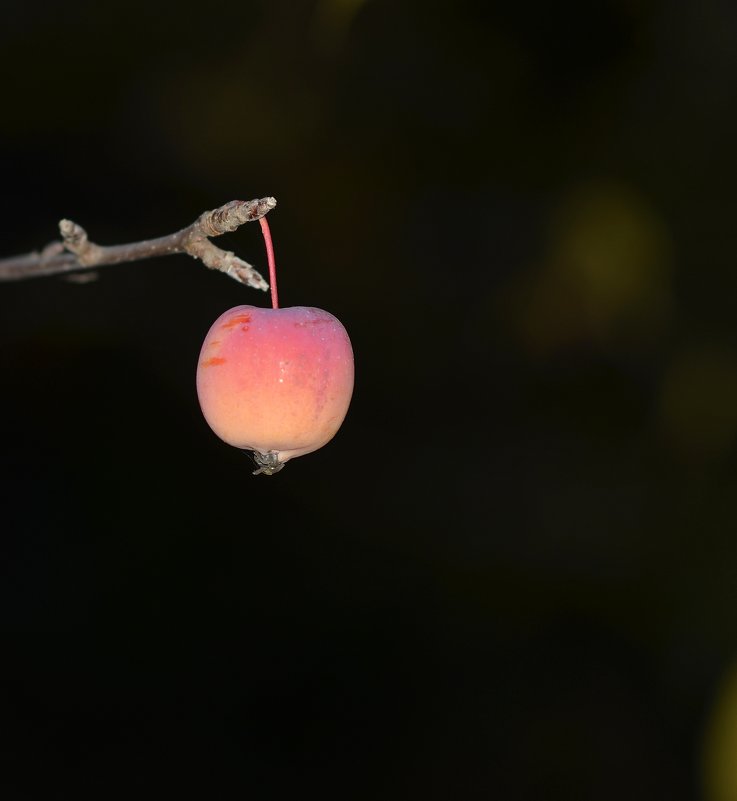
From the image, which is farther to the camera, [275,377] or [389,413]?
[389,413]

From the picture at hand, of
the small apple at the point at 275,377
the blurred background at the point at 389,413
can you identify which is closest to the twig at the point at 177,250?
the small apple at the point at 275,377

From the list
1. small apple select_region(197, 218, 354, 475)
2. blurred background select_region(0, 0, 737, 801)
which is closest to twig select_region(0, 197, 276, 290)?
small apple select_region(197, 218, 354, 475)

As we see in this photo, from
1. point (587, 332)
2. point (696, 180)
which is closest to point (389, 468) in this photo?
point (587, 332)

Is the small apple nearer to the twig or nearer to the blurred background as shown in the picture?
the twig

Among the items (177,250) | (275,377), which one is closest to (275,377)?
(275,377)

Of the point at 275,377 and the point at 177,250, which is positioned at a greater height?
the point at 177,250

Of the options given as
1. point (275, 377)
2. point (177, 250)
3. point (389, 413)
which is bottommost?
point (389, 413)

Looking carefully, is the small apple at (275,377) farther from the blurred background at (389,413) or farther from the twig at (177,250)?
the blurred background at (389,413)

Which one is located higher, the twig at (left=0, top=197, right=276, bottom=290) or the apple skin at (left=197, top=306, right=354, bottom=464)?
the twig at (left=0, top=197, right=276, bottom=290)

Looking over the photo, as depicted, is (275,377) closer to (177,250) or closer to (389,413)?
(177,250)
